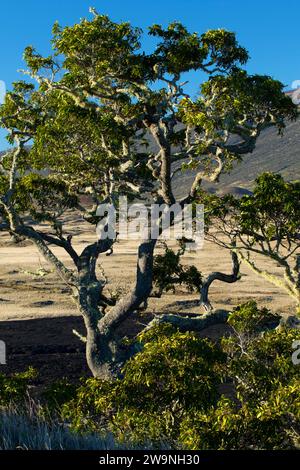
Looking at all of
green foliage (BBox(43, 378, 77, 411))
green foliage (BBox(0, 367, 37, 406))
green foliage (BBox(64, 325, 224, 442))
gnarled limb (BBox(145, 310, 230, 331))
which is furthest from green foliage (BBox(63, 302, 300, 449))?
gnarled limb (BBox(145, 310, 230, 331))

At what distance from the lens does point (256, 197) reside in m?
12.0

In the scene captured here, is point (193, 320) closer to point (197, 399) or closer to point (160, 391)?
point (160, 391)

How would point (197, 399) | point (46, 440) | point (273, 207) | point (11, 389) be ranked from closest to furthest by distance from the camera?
1. point (46, 440)
2. point (197, 399)
3. point (11, 389)
4. point (273, 207)

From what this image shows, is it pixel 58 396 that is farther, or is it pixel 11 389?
pixel 58 396

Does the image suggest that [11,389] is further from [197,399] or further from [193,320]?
[193,320]

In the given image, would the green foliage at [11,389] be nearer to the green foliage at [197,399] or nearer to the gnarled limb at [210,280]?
the green foliage at [197,399]

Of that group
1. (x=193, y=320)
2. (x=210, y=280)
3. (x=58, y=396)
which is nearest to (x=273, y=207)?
(x=193, y=320)

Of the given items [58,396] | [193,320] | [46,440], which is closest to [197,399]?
[46,440]

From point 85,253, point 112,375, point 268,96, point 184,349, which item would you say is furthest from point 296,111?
point 184,349

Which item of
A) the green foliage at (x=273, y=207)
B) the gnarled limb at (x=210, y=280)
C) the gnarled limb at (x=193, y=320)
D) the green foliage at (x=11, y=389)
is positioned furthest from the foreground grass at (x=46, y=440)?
the gnarled limb at (x=210, y=280)

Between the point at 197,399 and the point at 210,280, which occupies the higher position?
the point at 210,280

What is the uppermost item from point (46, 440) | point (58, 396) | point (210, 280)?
point (210, 280)

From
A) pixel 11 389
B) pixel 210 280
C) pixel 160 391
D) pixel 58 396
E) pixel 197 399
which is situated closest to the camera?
pixel 197 399

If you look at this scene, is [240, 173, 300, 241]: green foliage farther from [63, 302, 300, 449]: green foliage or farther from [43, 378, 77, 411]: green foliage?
[43, 378, 77, 411]: green foliage
